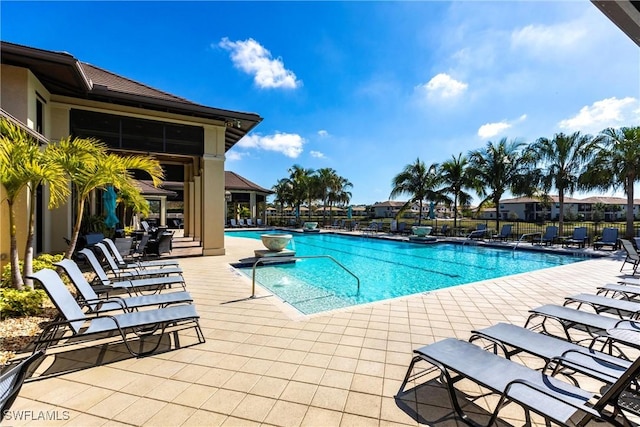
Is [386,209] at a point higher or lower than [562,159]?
lower

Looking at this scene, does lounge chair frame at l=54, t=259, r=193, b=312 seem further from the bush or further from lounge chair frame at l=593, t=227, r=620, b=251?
lounge chair frame at l=593, t=227, r=620, b=251

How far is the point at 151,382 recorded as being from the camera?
2.96 meters

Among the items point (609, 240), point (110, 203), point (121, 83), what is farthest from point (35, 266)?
point (609, 240)

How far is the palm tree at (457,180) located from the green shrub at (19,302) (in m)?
21.3

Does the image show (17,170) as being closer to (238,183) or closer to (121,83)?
→ (121,83)

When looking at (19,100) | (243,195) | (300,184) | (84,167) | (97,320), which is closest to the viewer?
(97,320)

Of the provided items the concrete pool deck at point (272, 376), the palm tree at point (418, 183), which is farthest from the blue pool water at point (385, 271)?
the palm tree at point (418, 183)

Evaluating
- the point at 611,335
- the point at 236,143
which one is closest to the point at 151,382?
the point at 611,335

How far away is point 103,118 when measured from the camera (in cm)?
996

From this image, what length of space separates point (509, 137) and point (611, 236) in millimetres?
8134

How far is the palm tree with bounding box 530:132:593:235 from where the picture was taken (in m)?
16.3

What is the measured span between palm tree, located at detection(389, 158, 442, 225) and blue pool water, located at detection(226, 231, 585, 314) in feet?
23.6

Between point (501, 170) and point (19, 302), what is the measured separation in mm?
22828

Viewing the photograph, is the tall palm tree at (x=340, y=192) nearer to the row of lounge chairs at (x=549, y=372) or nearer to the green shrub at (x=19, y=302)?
the green shrub at (x=19, y=302)
